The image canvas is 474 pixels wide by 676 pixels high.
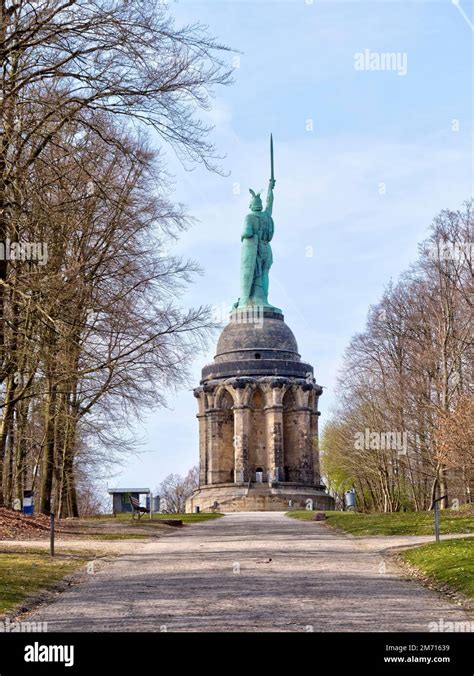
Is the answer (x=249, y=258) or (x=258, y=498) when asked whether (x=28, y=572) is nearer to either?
(x=258, y=498)

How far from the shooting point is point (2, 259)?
19359mm

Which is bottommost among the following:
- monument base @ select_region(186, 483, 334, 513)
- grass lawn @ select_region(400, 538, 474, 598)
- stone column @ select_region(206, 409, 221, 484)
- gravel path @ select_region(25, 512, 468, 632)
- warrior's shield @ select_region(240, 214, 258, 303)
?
gravel path @ select_region(25, 512, 468, 632)

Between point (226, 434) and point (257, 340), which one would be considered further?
point (226, 434)

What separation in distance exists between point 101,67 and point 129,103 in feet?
2.28

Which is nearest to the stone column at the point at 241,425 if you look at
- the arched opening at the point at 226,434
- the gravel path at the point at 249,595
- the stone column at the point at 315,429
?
the arched opening at the point at 226,434

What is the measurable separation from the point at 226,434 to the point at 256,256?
14.1m

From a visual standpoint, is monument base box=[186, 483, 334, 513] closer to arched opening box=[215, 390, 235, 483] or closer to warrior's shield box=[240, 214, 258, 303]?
arched opening box=[215, 390, 235, 483]

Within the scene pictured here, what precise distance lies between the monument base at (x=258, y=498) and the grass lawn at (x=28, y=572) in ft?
149

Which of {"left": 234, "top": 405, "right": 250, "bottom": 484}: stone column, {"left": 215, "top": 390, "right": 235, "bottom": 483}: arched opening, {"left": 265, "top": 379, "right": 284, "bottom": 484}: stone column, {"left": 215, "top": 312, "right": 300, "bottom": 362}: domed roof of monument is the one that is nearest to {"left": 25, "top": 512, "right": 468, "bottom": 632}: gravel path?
{"left": 265, "top": 379, "right": 284, "bottom": 484}: stone column

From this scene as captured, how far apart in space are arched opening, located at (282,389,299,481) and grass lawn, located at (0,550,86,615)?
53.8 m

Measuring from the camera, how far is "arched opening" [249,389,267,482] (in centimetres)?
7288

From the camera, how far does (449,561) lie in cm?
1550

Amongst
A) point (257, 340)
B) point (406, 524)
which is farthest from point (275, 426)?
point (406, 524)
